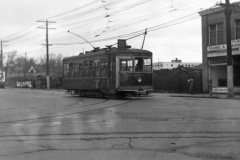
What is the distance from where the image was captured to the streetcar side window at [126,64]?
25.6 metres

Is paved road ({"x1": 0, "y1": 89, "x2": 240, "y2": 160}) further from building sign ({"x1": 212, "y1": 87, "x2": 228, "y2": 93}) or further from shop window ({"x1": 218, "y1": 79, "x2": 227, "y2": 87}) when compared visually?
shop window ({"x1": 218, "y1": 79, "x2": 227, "y2": 87})

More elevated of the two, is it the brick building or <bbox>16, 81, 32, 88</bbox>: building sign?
the brick building

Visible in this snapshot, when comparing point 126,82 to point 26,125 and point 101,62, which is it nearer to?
point 101,62

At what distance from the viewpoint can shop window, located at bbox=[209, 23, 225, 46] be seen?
116 ft

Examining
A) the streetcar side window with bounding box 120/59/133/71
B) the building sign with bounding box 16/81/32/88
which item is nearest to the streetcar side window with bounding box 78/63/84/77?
the streetcar side window with bounding box 120/59/133/71

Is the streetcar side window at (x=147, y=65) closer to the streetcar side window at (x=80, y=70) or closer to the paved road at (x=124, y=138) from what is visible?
the streetcar side window at (x=80, y=70)

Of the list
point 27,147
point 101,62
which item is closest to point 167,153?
point 27,147

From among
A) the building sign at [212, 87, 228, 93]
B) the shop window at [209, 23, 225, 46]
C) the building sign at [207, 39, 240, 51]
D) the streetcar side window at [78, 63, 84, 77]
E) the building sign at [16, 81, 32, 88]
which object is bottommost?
the building sign at [212, 87, 228, 93]

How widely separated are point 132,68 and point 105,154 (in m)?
17.7

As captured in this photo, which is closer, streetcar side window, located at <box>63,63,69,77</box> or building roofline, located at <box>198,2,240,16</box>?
streetcar side window, located at <box>63,63,69,77</box>

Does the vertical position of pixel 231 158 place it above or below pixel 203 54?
below

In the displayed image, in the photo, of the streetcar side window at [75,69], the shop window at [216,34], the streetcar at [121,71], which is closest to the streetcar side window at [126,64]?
the streetcar at [121,71]

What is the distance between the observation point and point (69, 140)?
1005cm

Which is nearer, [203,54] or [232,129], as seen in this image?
[232,129]
